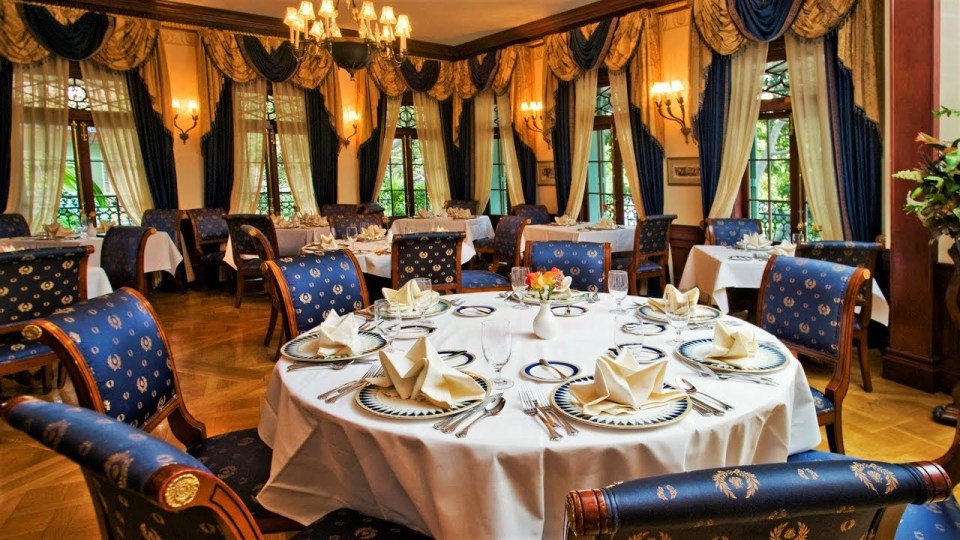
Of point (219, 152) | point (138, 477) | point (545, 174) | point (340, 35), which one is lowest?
point (138, 477)

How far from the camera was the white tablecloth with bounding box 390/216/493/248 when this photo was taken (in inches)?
312

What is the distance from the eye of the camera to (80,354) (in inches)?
68.1

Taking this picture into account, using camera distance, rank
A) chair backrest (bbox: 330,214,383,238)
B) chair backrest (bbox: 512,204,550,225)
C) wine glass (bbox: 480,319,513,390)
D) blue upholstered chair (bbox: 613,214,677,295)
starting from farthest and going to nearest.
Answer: chair backrest (bbox: 512,204,550,225), chair backrest (bbox: 330,214,383,238), blue upholstered chair (bbox: 613,214,677,295), wine glass (bbox: 480,319,513,390)

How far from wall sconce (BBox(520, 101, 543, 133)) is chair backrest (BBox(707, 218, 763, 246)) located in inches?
149

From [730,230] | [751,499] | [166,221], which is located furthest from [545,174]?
[751,499]

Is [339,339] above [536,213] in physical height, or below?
below

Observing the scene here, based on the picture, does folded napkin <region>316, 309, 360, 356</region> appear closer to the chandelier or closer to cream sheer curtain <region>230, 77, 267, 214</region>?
the chandelier

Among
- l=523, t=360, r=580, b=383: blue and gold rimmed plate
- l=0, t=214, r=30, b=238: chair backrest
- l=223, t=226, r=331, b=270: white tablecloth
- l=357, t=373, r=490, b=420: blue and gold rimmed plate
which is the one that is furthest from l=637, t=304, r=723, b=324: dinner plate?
l=0, t=214, r=30, b=238: chair backrest

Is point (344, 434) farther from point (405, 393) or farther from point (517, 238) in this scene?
point (517, 238)

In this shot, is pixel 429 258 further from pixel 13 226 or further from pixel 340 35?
pixel 13 226

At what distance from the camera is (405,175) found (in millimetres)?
9938

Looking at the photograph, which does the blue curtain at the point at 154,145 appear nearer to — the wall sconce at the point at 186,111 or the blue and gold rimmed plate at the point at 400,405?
the wall sconce at the point at 186,111

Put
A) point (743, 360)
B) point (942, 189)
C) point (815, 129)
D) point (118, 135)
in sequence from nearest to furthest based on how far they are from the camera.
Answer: point (743, 360), point (942, 189), point (815, 129), point (118, 135)

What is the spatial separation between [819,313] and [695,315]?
489mm
